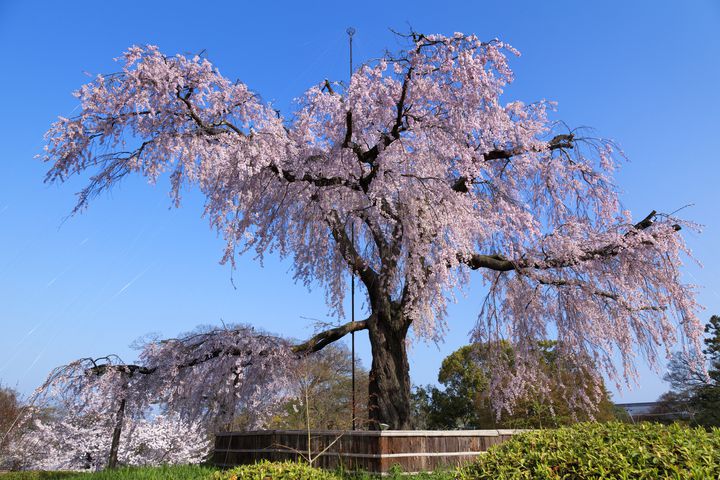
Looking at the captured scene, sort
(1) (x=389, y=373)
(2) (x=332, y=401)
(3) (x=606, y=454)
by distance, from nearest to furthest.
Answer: (3) (x=606, y=454), (1) (x=389, y=373), (2) (x=332, y=401)

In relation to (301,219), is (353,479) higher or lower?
lower

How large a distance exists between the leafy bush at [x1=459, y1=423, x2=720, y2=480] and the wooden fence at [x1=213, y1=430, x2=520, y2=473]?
16.8 ft

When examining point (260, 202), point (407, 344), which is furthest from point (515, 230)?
point (260, 202)

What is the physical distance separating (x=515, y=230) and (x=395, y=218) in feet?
10.5

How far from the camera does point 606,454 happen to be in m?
5.29

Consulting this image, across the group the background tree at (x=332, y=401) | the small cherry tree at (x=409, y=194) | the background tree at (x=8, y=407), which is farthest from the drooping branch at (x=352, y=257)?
the background tree at (x=8, y=407)

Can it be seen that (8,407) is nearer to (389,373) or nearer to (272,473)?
(389,373)

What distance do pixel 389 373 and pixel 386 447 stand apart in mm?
2311

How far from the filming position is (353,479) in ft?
36.6

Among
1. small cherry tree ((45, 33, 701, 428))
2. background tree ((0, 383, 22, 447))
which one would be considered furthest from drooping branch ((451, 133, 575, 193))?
background tree ((0, 383, 22, 447))

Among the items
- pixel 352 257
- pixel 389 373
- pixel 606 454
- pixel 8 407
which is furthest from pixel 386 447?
pixel 8 407

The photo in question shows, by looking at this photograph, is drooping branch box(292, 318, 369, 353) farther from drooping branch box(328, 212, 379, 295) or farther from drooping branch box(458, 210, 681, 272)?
drooping branch box(458, 210, 681, 272)

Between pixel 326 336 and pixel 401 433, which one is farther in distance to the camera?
pixel 326 336

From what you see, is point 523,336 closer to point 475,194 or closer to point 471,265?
point 471,265
